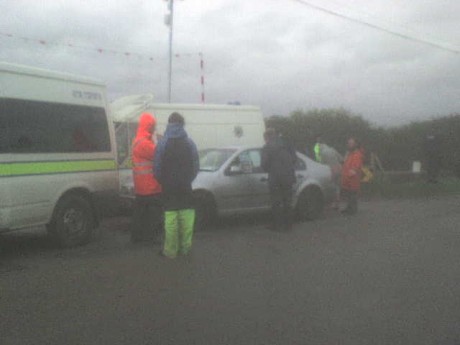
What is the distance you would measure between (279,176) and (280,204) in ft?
1.74

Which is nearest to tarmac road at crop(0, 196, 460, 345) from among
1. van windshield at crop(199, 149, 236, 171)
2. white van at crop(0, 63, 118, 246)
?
white van at crop(0, 63, 118, 246)

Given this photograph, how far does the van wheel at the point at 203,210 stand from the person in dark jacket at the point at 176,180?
2295 mm

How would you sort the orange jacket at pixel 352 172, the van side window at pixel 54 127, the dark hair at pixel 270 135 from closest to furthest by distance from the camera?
1. the van side window at pixel 54 127
2. the dark hair at pixel 270 135
3. the orange jacket at pixel 352 172

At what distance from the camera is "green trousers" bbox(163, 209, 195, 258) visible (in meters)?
7.70

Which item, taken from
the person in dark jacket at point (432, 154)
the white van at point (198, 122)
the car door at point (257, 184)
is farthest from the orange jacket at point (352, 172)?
the person in dark jacket at point (432, 154)

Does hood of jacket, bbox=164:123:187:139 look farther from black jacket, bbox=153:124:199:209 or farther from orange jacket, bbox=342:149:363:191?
orange jacket, bbox=342:149:363:191

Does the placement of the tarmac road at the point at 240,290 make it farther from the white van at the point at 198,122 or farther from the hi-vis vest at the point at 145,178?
the white van at the point at 198,122

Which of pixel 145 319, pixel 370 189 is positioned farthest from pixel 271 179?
pixel 370 189

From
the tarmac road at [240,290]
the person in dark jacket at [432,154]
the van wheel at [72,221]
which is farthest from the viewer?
the person in dark jacket at [432,154]

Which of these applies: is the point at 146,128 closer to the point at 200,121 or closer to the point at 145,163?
the point at 145,163

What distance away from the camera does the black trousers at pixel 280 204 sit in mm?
10336

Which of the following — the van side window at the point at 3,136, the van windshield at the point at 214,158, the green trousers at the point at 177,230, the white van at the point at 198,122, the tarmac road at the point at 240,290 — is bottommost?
the tarmac road at the point at 240,290

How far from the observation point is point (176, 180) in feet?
25.3

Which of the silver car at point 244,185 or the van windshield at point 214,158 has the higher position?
the van windshield at point 214,158
